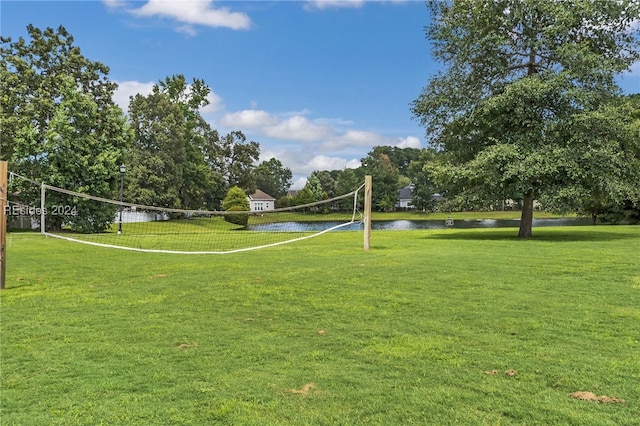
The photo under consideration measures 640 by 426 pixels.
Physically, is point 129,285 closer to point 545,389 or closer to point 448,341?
point 448,341

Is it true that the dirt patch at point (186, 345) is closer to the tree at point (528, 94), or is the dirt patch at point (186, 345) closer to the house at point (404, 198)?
the tree at point (528, 94)

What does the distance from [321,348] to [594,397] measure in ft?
7.58

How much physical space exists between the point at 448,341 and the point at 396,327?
731 mm

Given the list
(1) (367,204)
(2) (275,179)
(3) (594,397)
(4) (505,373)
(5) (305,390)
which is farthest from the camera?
(2) (275,179)

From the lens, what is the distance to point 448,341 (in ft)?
15.9

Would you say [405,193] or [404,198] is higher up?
[405,193]

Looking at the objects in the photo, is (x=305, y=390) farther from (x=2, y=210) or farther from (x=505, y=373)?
(x=2, y=210)

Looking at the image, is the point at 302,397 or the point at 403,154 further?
the point at 403,154

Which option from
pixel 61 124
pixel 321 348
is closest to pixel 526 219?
pixel 321 348

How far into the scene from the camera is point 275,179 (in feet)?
366

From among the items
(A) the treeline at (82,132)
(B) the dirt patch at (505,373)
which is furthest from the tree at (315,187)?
(B) the dirt patch at (505,373)

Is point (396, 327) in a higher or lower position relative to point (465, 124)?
lower

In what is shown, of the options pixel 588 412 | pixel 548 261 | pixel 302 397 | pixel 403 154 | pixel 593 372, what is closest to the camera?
pixel 588 412

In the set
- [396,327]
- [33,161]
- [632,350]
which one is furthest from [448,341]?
[33,161]
